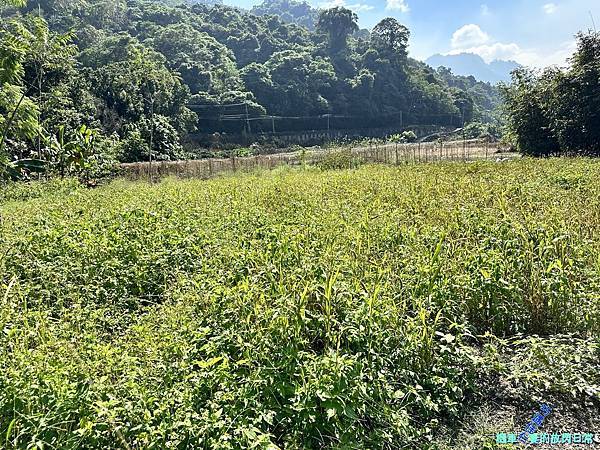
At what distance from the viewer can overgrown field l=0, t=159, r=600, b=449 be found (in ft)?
6.02

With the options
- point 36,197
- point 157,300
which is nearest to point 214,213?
point 157,300

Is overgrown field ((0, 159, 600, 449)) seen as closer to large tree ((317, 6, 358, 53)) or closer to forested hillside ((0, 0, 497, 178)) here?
forested hillside ((0, 0, 497, 178))

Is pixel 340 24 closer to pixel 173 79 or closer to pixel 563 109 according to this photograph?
pixel 173 79

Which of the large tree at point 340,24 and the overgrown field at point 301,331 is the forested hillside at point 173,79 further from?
the overgrown field at point 301,331

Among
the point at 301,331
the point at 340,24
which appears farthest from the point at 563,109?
the point at 340,24

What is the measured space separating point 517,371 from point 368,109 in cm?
4738

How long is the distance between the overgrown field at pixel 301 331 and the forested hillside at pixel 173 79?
435 cm

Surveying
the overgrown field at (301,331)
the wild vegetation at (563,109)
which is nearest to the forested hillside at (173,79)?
the overgrown field at (301,331)

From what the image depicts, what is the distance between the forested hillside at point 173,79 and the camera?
477 inches

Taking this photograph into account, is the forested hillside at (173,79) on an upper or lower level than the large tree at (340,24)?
lower

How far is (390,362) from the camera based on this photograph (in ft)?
7.22

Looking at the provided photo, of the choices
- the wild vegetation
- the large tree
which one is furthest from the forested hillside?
the wild vegetation

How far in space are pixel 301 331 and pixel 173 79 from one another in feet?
89.7

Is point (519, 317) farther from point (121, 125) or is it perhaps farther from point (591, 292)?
point (121, 125)
